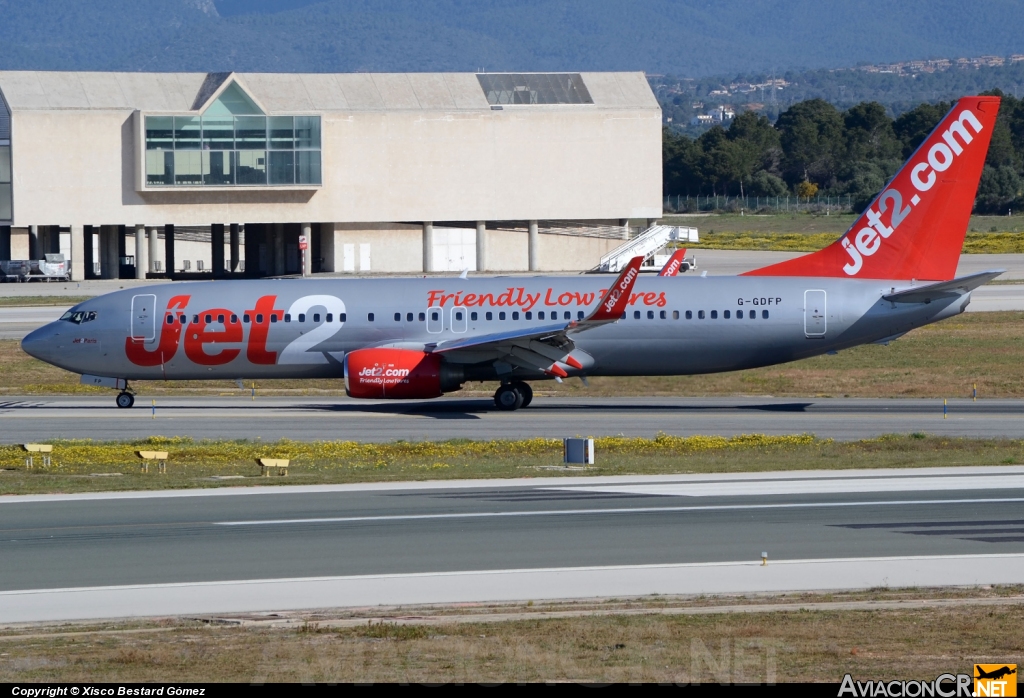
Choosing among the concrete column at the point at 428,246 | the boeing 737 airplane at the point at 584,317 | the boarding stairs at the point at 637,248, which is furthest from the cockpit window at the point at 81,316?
the boarding stairs at the point at 637,248

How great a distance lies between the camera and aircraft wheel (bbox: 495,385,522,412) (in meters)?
40.4

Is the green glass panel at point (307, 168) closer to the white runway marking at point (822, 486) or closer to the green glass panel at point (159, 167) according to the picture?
the green glass panel at point (159, 167)

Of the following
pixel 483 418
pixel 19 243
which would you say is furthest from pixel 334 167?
pixel 483 418

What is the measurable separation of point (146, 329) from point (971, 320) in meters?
37.1

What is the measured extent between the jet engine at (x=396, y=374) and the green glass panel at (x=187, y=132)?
54.3 meters

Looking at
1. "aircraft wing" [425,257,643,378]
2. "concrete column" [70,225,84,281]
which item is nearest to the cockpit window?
"aircraft wing" [425,257,643,378]

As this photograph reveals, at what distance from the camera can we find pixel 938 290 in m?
38.1

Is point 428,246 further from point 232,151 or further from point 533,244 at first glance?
point 232,151

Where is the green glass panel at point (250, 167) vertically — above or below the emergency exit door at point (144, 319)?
above

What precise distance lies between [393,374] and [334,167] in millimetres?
56923

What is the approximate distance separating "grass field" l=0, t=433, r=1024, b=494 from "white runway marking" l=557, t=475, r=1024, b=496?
5.32ft

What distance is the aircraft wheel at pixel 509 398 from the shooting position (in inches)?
1590

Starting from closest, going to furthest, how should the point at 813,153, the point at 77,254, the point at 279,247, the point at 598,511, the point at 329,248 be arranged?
the point at 598,511
the point at 77,254
the point at 329,248
the point at 279,247
the point at 813,153

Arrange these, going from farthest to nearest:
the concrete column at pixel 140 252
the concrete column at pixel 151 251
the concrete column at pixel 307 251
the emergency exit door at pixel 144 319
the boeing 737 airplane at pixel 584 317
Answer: the concrete column at pixel 151 251
the concrete column at pixel 307 251
the concrete column at pixel 140 252
the emergency exit door at pixel 144 319
the boeing 737 airplane at pixel 584 317
